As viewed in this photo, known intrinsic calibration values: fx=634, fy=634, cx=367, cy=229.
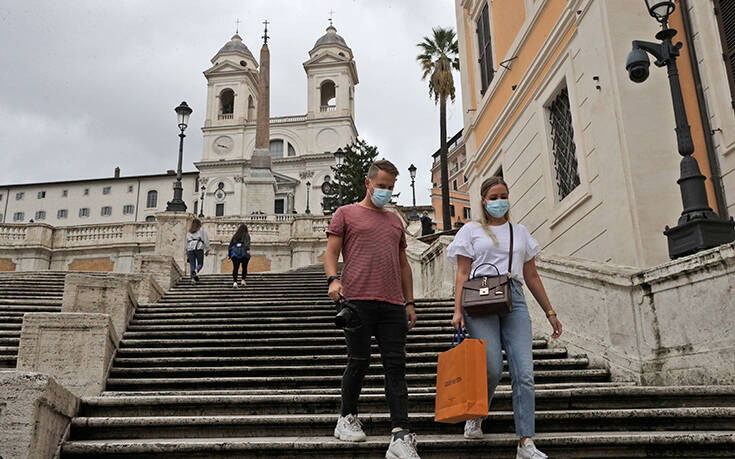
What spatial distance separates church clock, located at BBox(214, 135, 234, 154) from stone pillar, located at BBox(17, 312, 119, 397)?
74454 millimetres

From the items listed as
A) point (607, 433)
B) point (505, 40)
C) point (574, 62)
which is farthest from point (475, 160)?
point (607, 433)

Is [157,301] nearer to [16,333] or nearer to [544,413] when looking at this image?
[16,333]

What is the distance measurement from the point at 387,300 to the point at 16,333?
6.16 m

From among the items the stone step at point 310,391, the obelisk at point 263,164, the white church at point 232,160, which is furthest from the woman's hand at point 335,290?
the white church at point 232,160

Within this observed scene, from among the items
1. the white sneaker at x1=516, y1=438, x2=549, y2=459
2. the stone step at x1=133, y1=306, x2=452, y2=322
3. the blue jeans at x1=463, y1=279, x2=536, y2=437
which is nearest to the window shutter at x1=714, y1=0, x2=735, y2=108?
the stone step at x1=133, y1=306, x2=452, y2=322

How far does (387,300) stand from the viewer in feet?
13.6

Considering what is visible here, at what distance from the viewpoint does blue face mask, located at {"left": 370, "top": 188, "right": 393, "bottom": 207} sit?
4.30 meters

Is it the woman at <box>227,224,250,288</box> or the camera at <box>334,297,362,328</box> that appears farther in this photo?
the woman at <box>227,224,250,288</box>

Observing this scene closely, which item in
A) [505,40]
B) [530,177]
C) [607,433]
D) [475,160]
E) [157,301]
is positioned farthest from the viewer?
[475,160]

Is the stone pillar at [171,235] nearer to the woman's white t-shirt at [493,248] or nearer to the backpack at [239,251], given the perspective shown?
the backpack at [239,251]

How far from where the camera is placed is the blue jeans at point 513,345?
3850mm

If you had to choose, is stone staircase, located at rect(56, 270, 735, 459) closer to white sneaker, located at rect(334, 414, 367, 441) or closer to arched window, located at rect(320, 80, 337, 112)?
white sneaker, located at rect(334, 414, 367, 441)

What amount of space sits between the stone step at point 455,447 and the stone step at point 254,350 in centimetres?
301

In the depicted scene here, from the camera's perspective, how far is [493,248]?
4242mm
